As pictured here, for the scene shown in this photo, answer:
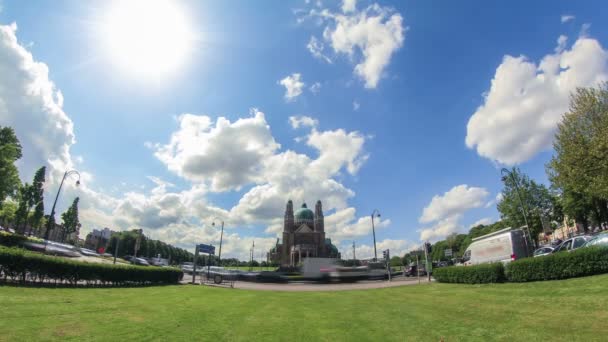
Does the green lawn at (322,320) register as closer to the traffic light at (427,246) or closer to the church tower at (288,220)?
the traffic light at (427,246)

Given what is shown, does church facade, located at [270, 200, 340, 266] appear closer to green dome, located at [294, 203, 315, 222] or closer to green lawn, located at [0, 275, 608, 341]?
green dome, located at [294, 203, 315, 222]

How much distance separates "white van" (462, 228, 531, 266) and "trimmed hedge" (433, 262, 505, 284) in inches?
185

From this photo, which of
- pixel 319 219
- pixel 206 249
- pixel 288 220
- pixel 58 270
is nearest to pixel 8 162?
pixel 206 249

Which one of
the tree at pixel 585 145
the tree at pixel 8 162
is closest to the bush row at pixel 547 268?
the tree at pixel 585 145

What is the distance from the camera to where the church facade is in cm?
10050

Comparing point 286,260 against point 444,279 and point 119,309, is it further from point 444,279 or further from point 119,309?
point 119,309


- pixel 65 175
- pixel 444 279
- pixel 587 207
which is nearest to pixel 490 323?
pixel 444 279

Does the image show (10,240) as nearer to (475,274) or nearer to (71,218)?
(475,274)

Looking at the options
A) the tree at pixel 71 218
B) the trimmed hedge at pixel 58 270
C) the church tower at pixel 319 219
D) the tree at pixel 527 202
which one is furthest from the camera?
the church tower at pixel 319 219

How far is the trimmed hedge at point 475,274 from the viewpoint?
18375 millimetres

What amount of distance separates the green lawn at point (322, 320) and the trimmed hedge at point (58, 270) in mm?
2494

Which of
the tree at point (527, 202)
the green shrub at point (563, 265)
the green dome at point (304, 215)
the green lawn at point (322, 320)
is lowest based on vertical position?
the green lawn at point (322, 320)

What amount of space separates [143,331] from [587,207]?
2332 inches

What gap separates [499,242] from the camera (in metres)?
25.7
